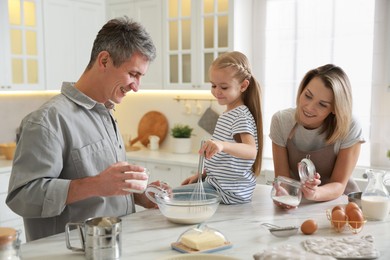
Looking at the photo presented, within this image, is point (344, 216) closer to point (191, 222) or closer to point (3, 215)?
point (191, 222)

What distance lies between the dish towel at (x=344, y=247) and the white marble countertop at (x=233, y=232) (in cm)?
4

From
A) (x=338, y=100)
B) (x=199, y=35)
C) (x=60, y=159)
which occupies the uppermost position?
(x=199, y=35)

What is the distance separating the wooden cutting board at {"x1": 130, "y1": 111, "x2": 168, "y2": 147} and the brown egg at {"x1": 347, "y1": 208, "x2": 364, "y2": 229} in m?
3.25

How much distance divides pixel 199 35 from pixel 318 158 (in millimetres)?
2243

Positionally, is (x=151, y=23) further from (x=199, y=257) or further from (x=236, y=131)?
(x=199, y=257)

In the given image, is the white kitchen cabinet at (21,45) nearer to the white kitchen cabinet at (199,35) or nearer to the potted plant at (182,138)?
the white kitchen cabinet at (199,35)

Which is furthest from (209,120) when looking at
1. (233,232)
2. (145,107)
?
(233,232)

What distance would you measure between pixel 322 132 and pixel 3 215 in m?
2.79

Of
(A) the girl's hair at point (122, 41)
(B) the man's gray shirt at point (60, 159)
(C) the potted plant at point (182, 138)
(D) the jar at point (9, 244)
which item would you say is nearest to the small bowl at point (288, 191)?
(B) the man's gray shirt at point (60, 159)

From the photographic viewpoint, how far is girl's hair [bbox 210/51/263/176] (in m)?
2.16

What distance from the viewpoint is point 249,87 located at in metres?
2.21

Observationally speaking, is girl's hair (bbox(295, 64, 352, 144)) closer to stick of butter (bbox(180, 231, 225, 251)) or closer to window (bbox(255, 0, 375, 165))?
stick of butter (bbox(180, 231, 225, 251))

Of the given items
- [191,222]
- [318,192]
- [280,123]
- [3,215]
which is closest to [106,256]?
[191,222]

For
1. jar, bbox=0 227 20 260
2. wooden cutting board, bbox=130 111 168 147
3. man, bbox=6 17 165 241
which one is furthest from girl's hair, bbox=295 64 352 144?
wooden cutting board, bbox=130 111 168 147
